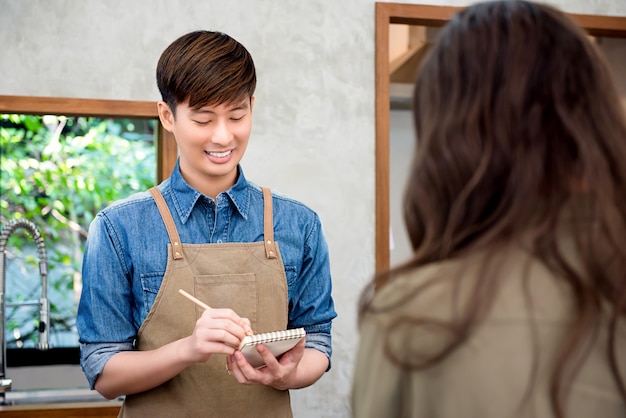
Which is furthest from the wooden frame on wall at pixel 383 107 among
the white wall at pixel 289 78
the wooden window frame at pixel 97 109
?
the wooden window frame at pixel 97 109

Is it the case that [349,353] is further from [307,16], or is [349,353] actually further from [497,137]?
[497,137]

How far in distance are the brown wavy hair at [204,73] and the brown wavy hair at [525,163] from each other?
2.82 ft

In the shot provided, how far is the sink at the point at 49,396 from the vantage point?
3223mm

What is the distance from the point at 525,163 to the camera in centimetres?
94

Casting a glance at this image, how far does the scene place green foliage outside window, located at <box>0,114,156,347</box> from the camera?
17.9 feet

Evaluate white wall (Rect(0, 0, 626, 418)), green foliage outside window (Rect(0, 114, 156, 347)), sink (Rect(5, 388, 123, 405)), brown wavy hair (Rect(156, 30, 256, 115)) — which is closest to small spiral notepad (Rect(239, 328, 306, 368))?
brown wavy hair (Rect(156, 30, 256, 115))

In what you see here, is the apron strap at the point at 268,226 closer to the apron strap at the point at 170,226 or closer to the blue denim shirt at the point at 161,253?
the blue denim shirt at the point at 161,253

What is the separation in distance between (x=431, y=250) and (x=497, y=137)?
5.8 inches

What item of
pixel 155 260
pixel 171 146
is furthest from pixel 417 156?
pixel 171 146

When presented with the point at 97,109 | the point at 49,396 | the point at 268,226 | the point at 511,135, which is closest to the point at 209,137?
the point at 268,226

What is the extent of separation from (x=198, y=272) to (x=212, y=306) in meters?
0.08

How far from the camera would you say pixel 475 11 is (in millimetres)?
1012

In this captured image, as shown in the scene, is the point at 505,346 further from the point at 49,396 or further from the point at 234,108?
the point at 49,396

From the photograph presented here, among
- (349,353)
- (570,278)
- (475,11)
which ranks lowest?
(349,353)
